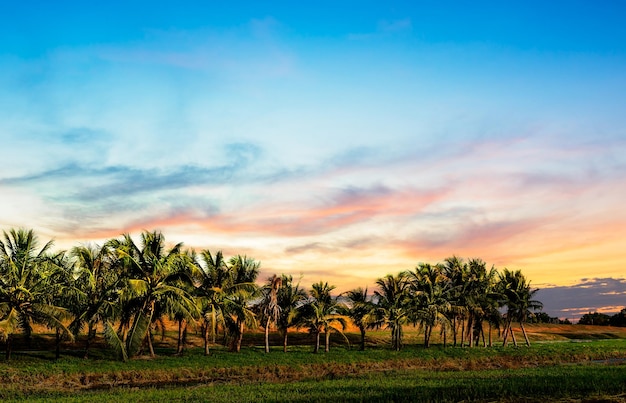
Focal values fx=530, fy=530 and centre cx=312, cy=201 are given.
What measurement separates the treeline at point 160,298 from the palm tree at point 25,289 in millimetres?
90

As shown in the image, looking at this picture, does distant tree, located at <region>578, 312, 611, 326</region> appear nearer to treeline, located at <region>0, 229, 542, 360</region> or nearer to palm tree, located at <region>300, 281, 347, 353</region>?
treeline, located at <region>0, 229, 542, 360</region>

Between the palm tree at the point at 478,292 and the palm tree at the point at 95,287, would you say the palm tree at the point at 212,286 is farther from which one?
the palm tree at the point at 478,292

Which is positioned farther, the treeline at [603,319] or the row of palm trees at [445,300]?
the treeline at [603,319]

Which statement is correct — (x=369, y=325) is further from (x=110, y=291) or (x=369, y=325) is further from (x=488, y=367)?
(x=110, y=291)

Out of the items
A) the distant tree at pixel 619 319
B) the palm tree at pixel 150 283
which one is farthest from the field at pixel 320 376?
the distant tree at pixel 619 319

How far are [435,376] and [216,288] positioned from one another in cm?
2709

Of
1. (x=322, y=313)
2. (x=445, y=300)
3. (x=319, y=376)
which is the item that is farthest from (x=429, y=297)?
(x=319, y=376)

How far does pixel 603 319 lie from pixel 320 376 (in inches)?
5357

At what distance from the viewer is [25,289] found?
50.4m

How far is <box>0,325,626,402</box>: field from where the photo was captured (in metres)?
32.7

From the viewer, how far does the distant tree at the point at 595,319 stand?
15338 cm

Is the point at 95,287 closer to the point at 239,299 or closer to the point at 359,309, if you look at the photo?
the point at 239,299

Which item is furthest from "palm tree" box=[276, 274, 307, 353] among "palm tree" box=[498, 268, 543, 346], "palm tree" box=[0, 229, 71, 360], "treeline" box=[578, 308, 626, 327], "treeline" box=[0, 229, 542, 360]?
"treeline" box=[578, 308, 626, 327]

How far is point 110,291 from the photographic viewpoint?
56250 mm
